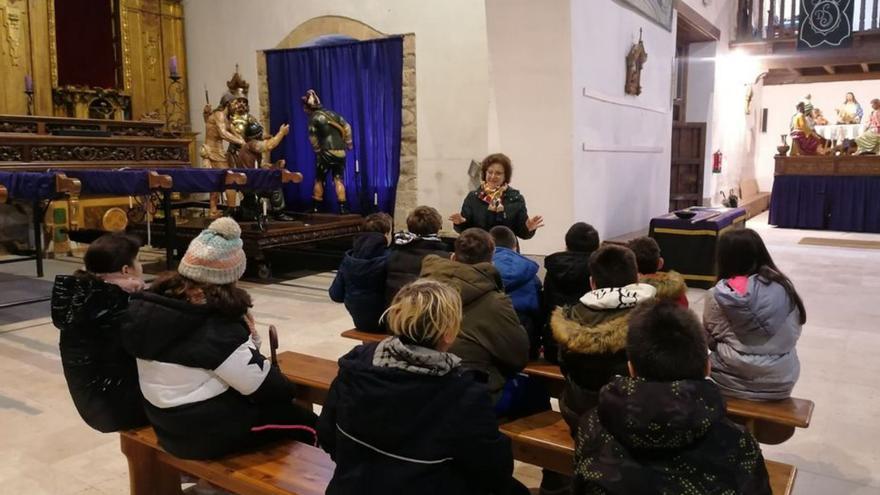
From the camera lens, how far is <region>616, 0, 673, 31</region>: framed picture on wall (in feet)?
26.8

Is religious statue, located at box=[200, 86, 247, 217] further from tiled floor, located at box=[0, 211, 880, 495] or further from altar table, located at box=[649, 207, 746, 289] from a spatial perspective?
altar table, located at box=[649, 207, 746, 289]

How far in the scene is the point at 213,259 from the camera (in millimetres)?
2047

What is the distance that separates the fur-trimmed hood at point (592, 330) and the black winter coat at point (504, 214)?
253 centimetres

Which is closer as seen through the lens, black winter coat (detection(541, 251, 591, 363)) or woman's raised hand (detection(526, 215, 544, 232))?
black winter coat (detection(541, 251, 591, 363))

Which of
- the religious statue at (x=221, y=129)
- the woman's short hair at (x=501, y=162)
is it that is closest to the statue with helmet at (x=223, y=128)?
the religious statue at (x=221, y=129)

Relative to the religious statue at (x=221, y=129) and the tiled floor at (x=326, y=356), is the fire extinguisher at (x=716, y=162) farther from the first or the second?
the religious statue at (x=221, y=129)

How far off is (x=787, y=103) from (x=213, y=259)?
17.5m

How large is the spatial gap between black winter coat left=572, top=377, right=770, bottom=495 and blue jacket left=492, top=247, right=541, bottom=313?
125cm

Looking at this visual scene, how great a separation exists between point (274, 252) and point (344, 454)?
20.6ft

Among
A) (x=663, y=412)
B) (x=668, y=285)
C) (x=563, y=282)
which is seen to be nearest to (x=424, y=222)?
(x=563, y=282)

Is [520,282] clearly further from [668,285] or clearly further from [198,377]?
[198,377]

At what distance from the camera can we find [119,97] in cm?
945

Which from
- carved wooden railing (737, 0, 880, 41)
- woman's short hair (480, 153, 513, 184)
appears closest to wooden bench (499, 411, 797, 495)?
woman's short hair (480, 153, 513, 184)

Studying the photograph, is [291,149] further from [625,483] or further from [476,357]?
[625,483]
